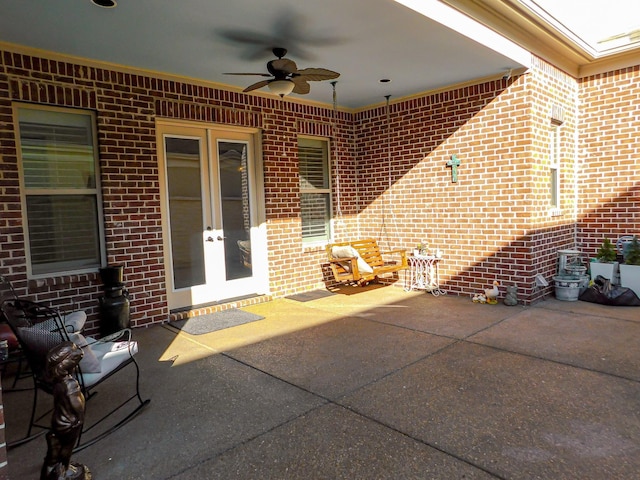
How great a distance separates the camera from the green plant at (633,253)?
18.1 ft

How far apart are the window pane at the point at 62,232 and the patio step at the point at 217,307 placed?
1092 mm

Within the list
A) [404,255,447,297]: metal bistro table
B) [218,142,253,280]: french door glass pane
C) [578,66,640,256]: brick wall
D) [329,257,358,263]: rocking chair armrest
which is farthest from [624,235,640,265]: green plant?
[218,142,253,280]: french door glass pane

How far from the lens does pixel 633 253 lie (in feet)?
18.2

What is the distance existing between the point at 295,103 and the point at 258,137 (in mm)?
865

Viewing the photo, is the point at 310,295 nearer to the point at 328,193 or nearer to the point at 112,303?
the point at 328,193

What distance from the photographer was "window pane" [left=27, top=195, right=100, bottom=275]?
14.4ft

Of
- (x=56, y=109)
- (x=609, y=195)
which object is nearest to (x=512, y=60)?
(x=609, y=195)

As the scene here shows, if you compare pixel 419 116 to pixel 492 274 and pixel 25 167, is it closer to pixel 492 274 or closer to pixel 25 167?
pixel 492 274

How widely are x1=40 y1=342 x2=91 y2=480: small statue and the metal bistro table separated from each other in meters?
5.05

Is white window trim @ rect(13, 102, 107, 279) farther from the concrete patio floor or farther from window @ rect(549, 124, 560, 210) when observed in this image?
window @ rect(549, 124, 560, 210)

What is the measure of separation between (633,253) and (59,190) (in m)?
6.89

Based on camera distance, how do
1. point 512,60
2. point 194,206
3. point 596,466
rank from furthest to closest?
point 194,206 → point 512,60 → point 596,466

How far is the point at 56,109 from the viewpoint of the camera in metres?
4.46

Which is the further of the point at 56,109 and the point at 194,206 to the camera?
the point at 194,206
